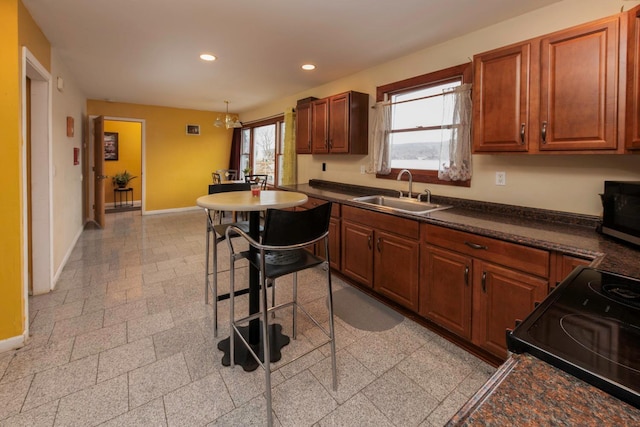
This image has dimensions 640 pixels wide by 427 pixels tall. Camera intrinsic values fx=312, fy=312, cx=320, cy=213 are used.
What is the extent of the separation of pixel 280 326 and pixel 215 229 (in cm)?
90

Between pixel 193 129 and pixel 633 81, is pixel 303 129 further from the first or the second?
pixel 193 129

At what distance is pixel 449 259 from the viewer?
2.17 m

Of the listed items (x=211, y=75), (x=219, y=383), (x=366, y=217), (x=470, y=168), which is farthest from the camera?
(x=211, y=75)

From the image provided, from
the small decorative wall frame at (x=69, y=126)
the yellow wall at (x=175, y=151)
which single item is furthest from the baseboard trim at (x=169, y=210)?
the small decorative wall frame at (x=69, y=126)

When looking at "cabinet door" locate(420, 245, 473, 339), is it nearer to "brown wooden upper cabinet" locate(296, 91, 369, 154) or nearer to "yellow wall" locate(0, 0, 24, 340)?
"brown wooden upper cabinet" locate(296, 91, 369, 154)

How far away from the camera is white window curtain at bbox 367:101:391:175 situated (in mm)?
3434

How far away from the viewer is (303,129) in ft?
14.5

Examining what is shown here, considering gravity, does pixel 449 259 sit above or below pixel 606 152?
below

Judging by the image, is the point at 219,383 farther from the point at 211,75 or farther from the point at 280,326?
the point at 211,75

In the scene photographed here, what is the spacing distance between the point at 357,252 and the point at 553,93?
1902 mm

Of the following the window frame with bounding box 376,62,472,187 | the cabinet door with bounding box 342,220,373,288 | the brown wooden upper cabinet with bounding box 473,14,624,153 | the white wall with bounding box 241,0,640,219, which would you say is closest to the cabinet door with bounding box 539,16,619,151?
the brown wooden upper cabinet with bounding box 473,14,624,153

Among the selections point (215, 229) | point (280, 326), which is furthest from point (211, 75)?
point (280, 326)

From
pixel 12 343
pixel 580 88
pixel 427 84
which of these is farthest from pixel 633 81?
pixel 12 343

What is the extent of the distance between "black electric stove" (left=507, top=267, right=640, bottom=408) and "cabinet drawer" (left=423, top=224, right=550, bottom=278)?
656 mm
